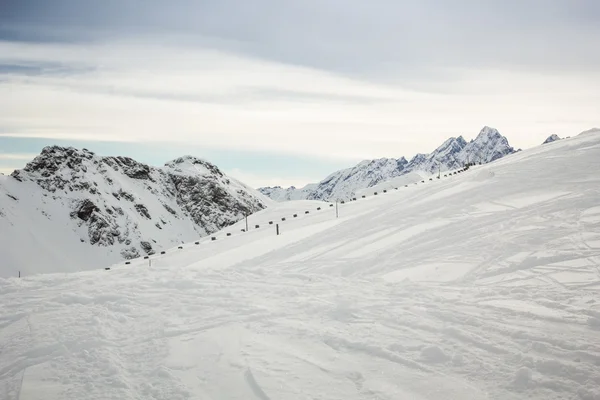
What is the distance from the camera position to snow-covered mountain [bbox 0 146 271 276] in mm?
99812

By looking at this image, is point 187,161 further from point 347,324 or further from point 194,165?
point 347,324

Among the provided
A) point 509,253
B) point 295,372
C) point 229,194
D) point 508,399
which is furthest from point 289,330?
point 229,194

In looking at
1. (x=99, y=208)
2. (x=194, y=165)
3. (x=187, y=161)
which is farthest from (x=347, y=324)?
(x=187, y=161)

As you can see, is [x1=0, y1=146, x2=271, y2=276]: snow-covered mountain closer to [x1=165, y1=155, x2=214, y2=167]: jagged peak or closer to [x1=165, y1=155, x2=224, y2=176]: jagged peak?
[x1=165, y1=155, x2=224, y2=176]: jagged peak

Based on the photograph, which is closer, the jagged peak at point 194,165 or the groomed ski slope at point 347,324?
the groomed ski slope at point 347,324

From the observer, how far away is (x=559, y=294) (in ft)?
31.7

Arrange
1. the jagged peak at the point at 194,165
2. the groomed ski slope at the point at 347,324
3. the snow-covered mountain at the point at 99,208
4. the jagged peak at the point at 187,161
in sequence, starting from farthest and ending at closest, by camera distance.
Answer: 1. the jagged peak at the point at 187,161
2. the jagged peak at the point at 194,165
3. the snow-covered mountain at the point at 99,208
4. the groomed ski slope at the point at 347,324

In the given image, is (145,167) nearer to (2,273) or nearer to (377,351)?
(2,273)

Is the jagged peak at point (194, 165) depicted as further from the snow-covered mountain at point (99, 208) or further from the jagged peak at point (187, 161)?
the snow-covered mountain at point (99, 208)

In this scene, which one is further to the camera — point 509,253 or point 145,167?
point 145,167

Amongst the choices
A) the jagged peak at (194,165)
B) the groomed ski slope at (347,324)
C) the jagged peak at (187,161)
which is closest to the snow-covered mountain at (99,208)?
the jagged peak at (194,165)

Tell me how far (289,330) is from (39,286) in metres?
8.89

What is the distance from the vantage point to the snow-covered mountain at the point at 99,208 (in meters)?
99.8

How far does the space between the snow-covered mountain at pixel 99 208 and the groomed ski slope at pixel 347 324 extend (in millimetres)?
89234
